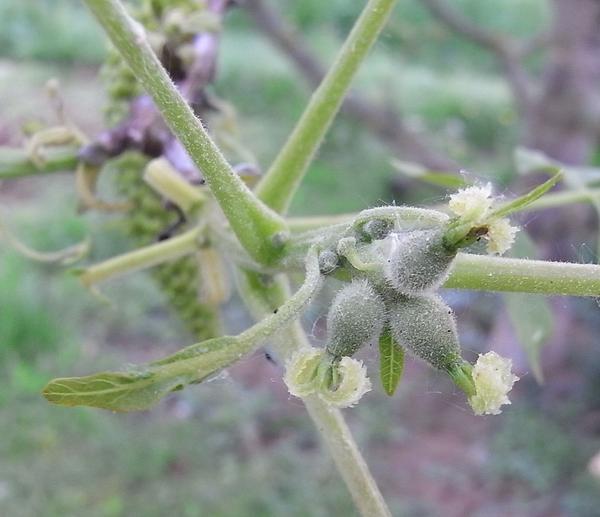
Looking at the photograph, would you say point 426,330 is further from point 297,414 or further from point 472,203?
point 297,414

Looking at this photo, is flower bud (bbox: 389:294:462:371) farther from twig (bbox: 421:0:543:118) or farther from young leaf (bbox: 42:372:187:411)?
twig (bbox: 421:0:543:118)

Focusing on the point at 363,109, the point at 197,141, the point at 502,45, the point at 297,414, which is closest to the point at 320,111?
the point at 197,141

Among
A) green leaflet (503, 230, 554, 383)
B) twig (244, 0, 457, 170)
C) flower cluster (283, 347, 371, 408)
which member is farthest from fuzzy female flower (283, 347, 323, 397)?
twig (244, 0, 457, 170)

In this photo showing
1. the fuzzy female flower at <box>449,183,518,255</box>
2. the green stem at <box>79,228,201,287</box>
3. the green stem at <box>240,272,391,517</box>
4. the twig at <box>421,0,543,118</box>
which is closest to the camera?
the fuzzy female flower at <box>449,183,518,255</box>

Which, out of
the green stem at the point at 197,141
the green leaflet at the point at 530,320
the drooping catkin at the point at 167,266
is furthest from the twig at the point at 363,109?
the green stem at the point at 197,141

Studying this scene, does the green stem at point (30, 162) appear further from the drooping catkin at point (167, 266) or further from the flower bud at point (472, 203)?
the flower bud at point (472, 203)
